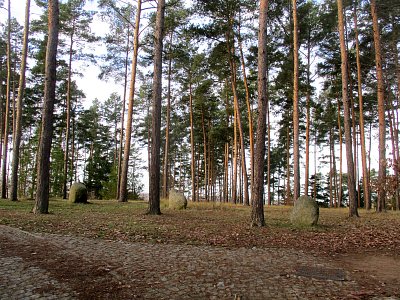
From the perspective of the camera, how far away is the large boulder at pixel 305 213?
9742 millimetres

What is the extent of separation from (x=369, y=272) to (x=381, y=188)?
24.1 ft

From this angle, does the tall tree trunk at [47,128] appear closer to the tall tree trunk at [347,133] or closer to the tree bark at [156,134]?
the tree bark at [156,134]

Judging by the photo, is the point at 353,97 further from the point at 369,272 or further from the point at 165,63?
the point at 369,272

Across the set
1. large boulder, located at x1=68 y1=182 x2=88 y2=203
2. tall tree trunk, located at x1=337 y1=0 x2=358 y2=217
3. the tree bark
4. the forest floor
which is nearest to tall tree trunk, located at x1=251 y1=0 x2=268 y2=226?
the forest floor

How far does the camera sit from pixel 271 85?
25.1 m

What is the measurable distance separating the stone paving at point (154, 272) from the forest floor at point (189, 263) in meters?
0.01

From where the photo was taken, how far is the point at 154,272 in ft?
14.4

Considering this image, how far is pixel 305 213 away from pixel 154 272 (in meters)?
6.78

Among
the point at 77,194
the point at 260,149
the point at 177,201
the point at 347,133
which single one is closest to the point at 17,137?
the point at 77,194

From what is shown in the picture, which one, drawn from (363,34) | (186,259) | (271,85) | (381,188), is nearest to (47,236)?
(186,259)

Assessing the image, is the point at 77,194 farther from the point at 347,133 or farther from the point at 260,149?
the point at 347,133

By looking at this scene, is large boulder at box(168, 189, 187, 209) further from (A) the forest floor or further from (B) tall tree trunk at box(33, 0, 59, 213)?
(A) the forest floor

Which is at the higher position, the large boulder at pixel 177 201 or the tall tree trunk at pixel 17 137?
the tall tree trunk at pixel 17 137

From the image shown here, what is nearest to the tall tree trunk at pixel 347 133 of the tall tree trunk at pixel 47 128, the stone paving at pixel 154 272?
the stone paving at pixel 154 272
